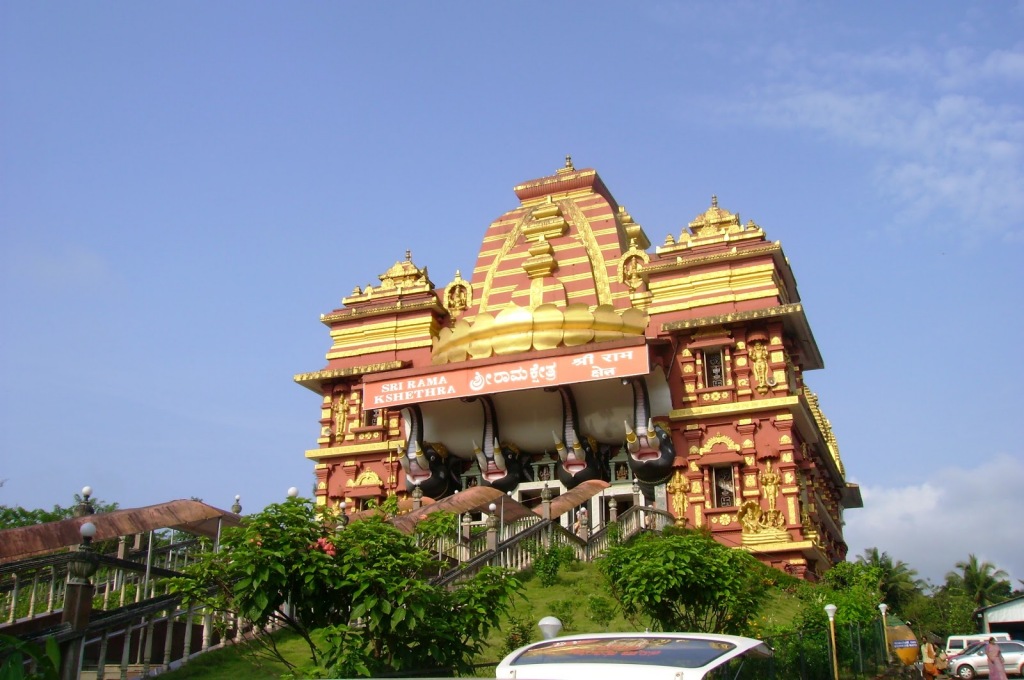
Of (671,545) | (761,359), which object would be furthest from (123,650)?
(761,359)

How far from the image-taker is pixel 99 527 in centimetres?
1485

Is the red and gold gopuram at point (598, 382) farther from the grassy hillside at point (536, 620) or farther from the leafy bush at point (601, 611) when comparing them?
the leafy bush at point (601, 611)

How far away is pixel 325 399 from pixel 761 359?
14352mm

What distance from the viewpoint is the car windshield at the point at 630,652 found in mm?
5695

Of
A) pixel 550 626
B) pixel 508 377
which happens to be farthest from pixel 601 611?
pixel 508 377

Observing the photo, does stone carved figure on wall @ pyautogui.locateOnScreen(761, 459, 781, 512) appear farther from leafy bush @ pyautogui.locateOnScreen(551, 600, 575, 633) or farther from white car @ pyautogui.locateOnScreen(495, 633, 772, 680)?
white car @ pyautogui.locateOnScreen(495, 633, 772, 680)

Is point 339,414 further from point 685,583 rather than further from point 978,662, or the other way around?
point 685,583

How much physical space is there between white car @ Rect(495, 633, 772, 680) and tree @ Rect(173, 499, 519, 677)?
11.2 feet

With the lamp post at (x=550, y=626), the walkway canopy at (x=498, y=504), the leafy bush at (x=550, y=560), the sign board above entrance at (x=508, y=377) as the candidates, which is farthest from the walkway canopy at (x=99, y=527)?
the sign board above entrance at (x=508, y=377)

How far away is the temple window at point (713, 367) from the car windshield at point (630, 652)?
23.3 metres

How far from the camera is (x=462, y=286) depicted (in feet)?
114

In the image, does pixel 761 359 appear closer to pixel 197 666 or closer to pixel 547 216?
pixel 547 216

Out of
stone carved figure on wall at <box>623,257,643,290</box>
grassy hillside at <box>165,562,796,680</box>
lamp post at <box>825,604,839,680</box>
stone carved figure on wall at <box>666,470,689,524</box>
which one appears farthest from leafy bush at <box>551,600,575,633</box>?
stone carved figure on wall at <box>623,257,643,290</box>

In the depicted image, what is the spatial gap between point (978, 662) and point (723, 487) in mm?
7584
